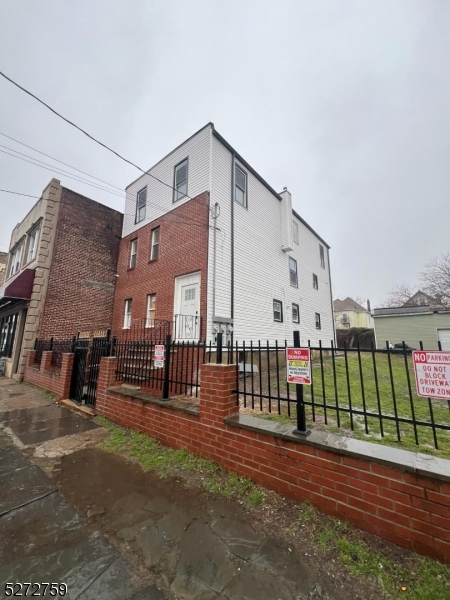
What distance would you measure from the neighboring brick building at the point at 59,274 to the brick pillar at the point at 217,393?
10363mm

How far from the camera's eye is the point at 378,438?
135 inches

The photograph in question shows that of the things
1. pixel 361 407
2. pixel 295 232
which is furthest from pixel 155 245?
pixel 361 407

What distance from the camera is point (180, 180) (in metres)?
11.4

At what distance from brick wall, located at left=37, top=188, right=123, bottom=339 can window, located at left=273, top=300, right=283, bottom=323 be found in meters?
8.73

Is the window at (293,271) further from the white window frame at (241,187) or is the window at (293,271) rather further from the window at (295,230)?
the white window frame at (241,187)

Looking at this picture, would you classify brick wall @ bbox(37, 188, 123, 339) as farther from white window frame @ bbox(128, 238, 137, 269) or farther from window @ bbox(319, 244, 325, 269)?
window @ bbox(319, 244, 325, 269)

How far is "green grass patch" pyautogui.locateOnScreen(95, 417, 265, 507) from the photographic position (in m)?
2.80

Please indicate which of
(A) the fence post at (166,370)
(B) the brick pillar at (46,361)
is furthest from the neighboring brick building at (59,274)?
(A) the fence post at (166,370)

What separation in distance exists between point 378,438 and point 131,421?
4122mm

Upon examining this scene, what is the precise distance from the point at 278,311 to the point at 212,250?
5329 mm

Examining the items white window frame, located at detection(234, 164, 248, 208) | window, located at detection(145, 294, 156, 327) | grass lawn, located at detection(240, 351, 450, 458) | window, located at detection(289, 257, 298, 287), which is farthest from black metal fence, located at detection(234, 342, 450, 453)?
white window frame, located at detection(234, 164, 248, 208)

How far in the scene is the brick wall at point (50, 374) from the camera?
23.0 ft

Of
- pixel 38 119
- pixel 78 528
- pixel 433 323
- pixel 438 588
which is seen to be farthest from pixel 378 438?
pixel 433 323

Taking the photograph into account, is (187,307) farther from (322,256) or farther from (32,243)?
(322,256)
